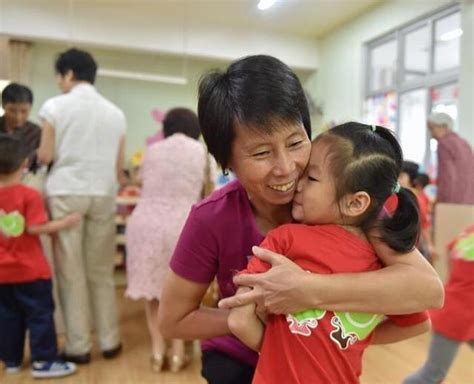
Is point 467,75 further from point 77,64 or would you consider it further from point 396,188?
point 396,188

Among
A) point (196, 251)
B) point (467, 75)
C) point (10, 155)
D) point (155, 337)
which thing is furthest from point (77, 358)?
point (467, 75)

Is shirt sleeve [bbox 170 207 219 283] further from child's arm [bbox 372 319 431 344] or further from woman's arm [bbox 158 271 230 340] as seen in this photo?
child's arm [bbox 372 319 431 344]

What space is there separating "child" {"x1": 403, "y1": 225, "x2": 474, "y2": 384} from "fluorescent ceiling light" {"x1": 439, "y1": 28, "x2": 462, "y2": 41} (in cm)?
315

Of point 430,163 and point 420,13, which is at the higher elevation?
point 420,13

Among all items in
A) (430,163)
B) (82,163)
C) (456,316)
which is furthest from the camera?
(430,163)

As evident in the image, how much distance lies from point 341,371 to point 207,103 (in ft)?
1.79

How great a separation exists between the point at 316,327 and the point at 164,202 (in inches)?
73.1

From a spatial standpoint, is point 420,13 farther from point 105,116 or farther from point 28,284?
point 28,284

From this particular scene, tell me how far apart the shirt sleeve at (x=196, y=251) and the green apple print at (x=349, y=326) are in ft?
0.93

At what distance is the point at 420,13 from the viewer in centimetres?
484

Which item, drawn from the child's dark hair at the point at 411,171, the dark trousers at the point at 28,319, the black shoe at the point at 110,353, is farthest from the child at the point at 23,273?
the child's dark hair at the point at 411,171

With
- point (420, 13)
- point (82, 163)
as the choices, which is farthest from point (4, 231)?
point (420, 13)

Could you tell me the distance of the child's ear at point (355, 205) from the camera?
2.84ft

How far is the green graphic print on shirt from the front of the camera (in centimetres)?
80
